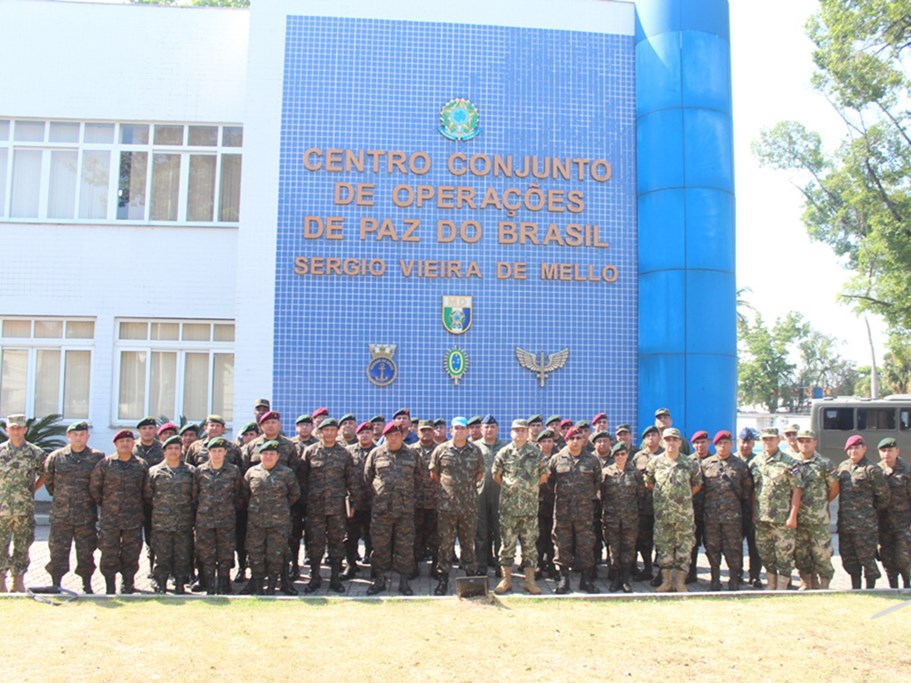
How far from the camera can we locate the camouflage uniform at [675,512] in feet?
23.0

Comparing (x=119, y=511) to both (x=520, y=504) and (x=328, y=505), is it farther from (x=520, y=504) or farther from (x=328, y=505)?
(x=520, y=504)

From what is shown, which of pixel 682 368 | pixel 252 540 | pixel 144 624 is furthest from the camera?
pixel 682 368

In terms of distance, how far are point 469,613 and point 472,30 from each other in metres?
8.92

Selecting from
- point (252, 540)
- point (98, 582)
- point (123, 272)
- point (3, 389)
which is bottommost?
point (98, 582)

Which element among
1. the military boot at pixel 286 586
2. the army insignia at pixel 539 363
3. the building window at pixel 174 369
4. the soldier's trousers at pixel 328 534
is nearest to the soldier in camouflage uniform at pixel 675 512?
the soldier's trousers at pixel 328 534

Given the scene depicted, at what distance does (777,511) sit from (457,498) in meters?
2.93

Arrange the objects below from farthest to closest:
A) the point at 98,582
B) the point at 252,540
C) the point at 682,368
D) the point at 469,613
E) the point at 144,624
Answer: the point at 682,368 < the point at 98,582 < the point at 252,540 < the point at 469,613 < the point at 144,624

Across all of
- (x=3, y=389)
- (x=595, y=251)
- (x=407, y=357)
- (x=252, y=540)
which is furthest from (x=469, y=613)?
(x=3, y=389)

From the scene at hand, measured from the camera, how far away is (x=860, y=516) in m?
7.02

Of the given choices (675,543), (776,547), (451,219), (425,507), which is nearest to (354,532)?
(425,507)

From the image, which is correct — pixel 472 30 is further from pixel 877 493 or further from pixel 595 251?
pixel 877 493

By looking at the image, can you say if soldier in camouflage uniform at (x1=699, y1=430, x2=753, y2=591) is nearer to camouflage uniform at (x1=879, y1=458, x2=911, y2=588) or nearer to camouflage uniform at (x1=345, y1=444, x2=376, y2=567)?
camouflage uniform at (x1=879, y1=458, x2=911, y2=588)

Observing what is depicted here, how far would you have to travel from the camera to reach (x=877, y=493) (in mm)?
7035

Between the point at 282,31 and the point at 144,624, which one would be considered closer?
the point at 144,624
